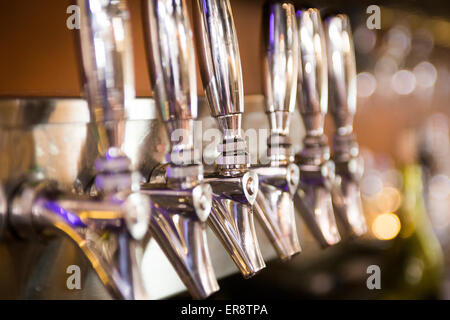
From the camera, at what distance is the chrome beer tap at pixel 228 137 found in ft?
1.35

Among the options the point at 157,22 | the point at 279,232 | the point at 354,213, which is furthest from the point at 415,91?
the point at 157,22

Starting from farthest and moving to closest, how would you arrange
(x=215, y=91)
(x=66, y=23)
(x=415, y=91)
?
(x=415, y=91), (x=66, y=23), (x=215, y=91)

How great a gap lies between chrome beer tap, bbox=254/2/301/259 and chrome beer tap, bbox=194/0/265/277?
2.4 inches

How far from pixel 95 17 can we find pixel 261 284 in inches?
30.4

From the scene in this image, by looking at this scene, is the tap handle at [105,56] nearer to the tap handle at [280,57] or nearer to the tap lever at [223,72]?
the tap lever at [223,72]

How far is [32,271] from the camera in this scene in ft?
1.43

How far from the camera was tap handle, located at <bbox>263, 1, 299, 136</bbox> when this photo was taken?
494mm

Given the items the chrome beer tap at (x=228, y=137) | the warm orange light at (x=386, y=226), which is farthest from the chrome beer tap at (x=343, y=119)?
the warm orange light at (x=386, y=226)

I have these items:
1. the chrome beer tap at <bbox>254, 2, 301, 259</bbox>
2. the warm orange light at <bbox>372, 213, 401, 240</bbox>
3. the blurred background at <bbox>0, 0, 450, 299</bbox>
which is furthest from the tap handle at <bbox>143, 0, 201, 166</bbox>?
the warm orange light at <bbox>372, 213, 401, 240</bbox>

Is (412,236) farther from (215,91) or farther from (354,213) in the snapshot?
(215,91)

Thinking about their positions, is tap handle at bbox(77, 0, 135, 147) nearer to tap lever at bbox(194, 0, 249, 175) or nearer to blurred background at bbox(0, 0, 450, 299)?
tap lever at bbox(194, 0, 249, 175)

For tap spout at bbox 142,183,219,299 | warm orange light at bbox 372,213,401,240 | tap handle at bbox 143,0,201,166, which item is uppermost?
tap handle at bbox 143,0,201,166

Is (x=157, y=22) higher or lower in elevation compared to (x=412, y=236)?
higher
